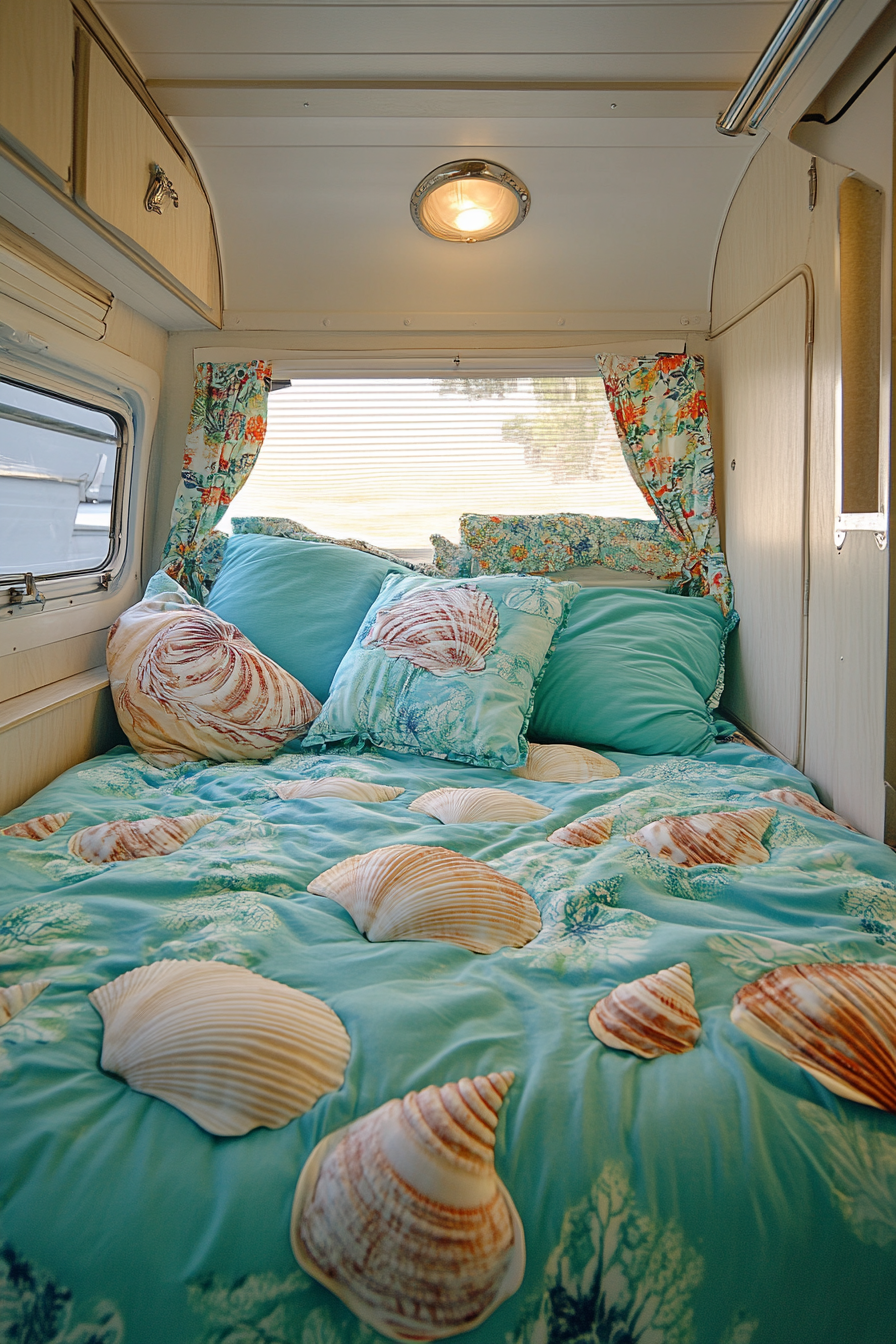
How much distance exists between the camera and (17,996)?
86 centimetres

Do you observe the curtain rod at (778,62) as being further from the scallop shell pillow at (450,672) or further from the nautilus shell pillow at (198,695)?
the nautilus shell pillow at (198,695)

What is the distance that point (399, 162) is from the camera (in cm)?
226

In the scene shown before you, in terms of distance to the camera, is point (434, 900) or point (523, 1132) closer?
point (523, 1132)

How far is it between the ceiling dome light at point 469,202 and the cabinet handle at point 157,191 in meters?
0.73

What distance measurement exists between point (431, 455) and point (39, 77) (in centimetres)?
151

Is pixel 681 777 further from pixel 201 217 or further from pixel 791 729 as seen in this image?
pixel 201 217

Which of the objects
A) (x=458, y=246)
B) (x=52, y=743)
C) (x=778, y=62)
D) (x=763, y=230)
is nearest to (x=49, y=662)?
(x=52, y=743)

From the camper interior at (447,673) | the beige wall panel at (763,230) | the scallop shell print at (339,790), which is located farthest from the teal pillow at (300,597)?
the beige wall panel at (763,230)

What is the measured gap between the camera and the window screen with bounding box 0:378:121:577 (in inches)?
74.6

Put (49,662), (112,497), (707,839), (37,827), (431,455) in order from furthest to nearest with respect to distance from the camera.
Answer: (431,455)
(112,497)
(49,662)
(37,827)
(707,839)

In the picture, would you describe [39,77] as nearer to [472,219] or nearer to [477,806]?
[472,219]

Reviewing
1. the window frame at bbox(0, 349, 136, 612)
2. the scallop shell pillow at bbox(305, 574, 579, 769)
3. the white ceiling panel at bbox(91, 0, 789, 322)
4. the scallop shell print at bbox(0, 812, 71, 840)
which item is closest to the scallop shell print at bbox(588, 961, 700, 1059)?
the scallop shell pillow at bbox(305, 574, 579, 769)

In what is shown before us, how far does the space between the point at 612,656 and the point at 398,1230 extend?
1635mm

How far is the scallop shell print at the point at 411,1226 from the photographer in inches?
24.0
